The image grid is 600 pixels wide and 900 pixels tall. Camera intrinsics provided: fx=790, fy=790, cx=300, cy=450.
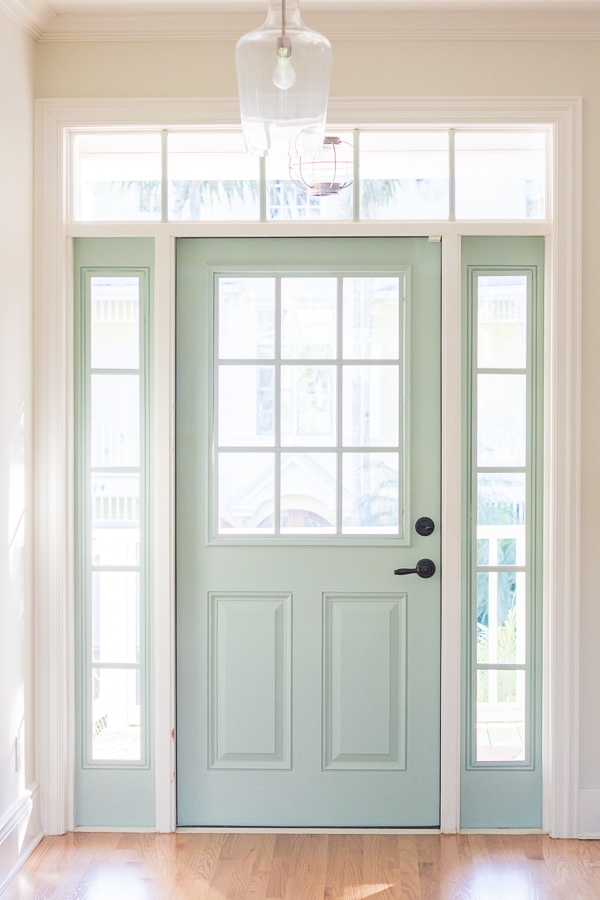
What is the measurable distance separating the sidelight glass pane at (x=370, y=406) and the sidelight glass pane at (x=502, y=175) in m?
0.60

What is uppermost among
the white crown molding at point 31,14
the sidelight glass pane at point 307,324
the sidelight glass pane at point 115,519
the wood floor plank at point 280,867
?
the white crown molding at point 31,14

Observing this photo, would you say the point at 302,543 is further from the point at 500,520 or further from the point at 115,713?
the point at 115,713

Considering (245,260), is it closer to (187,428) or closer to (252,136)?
(187,428)

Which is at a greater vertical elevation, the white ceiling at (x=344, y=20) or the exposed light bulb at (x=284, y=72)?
the white ceiling at (x=344, y=20)

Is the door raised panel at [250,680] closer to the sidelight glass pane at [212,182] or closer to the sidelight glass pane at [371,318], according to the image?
the sidelight glass pane at [371,318]

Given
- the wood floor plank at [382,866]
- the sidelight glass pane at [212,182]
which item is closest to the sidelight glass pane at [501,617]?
the wood floor plank at [382,866]

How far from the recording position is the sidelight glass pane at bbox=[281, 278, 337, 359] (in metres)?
2.67

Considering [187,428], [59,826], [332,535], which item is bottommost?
[59,826]

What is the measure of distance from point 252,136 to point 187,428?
4.83ft

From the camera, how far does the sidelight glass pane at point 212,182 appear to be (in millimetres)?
2652

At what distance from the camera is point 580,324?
8.43 ft

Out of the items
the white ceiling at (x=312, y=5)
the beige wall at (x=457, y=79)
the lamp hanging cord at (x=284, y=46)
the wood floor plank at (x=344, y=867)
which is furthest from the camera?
the beige wall at (x=457, y=79)

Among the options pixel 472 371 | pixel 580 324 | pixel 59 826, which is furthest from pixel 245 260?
pixel 59 826

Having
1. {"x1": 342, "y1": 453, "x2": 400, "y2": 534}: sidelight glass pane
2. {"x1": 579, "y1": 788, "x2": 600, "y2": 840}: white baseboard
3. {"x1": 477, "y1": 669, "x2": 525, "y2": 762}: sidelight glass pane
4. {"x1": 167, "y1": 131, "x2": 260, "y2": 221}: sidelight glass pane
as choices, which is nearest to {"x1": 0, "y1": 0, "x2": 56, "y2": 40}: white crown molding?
{"x1": 167, "y1": 131, "x2": 260, "y2": 221}: sidelight glass pane
